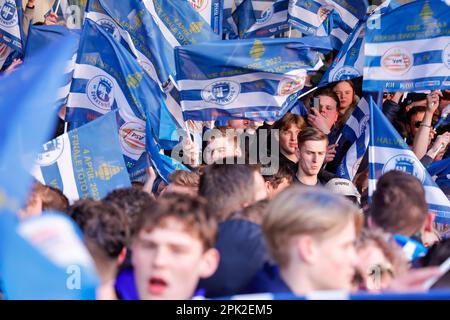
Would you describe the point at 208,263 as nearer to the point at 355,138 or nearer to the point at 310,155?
the point at 310,155

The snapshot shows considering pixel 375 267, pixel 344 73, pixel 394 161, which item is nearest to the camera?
pixel 375 267

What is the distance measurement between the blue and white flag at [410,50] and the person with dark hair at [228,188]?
9.23 ft

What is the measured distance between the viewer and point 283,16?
34.5ft

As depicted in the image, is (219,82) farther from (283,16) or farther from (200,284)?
(200,284)

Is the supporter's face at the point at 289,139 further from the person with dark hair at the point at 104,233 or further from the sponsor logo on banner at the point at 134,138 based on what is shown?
the person with dark hair at the point at 104,233

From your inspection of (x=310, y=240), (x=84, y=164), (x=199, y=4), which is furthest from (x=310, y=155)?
(x=310, y=240)

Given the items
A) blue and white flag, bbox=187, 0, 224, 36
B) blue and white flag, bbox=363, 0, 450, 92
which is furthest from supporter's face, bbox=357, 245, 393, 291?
blue and white flag, bbox=187, 0, 224, 36

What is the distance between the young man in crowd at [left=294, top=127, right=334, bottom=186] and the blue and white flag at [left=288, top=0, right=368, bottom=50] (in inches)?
123

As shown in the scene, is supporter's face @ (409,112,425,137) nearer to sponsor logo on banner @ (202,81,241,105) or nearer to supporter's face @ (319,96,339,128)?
supporter's face @ (319,96,339,128)

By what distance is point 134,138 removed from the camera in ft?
23.5

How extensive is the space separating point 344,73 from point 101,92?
2272 millimetres

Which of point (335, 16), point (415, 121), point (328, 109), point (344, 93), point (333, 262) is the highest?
point (335, 16)
